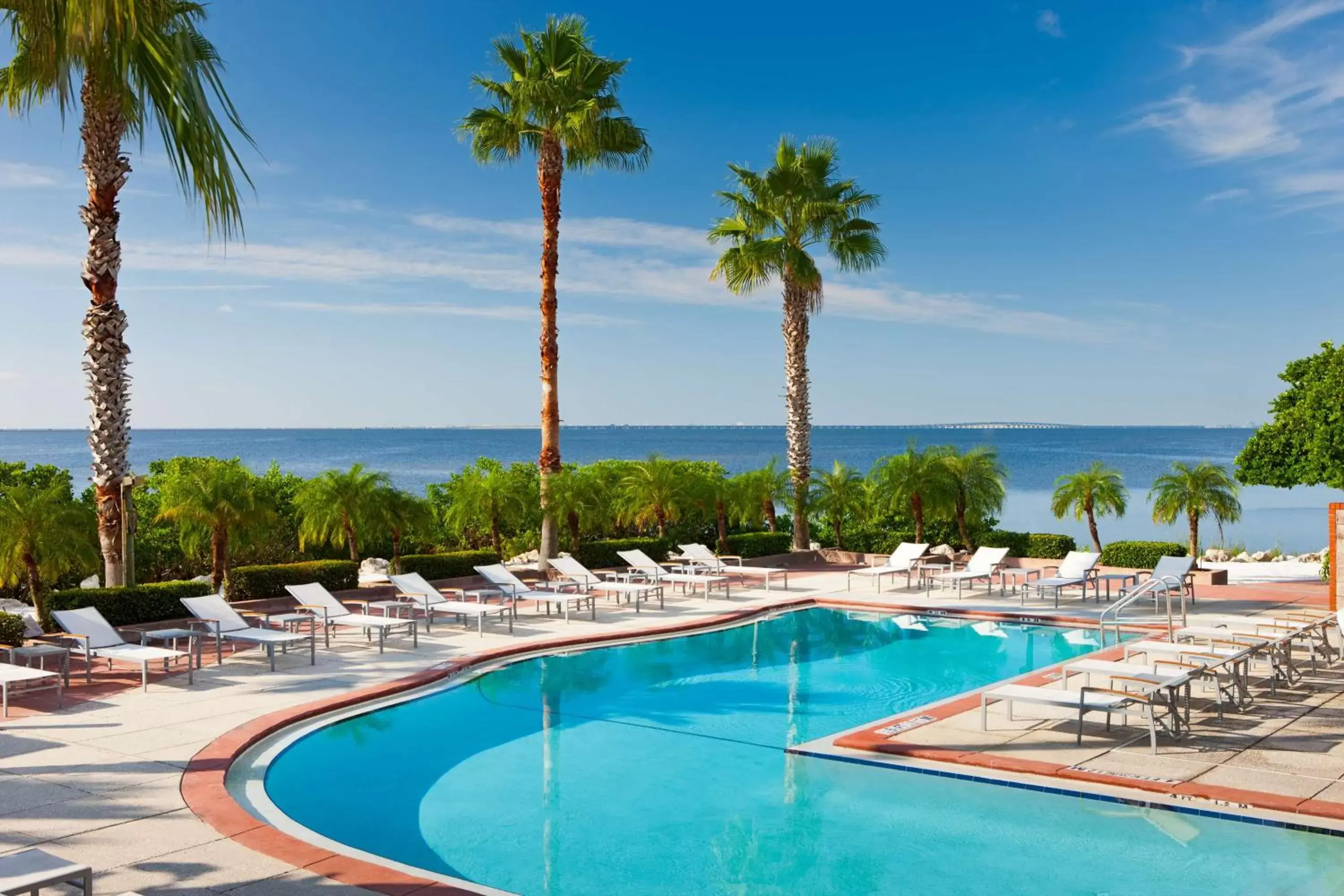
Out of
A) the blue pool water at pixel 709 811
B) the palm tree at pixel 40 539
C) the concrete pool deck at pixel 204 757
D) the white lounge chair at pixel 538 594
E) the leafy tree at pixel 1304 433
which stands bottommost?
the blue pool water at pixel 709 811

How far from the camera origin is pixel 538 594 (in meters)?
17.4

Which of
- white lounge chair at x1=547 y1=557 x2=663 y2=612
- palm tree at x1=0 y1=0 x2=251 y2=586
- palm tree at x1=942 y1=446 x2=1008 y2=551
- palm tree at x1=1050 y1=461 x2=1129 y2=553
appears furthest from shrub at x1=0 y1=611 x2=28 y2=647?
palm tree at x1=1050 y1=461 x2=1129 y2=553

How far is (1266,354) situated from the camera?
63688mm

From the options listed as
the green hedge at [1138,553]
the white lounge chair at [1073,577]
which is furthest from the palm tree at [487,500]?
the green hedge at [1138,553]

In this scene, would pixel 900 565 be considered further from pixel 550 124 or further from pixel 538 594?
pixel 550 124

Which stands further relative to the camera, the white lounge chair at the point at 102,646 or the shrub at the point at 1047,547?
the shrub at the point at 1047,547

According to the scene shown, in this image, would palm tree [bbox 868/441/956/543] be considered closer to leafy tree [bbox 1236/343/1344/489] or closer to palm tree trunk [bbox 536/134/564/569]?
leafy tree [bbox 1236/343/1344/489]

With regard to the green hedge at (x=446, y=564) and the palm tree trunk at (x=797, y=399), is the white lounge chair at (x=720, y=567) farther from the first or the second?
the green hedge at (x=446, y=564)

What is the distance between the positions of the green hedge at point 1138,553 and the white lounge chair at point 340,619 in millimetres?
14040

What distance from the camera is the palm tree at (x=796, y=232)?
24500mm

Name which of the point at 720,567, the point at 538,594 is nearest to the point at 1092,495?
the point at 720,567

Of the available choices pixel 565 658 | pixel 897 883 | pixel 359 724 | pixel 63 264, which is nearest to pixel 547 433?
pixel 565 658

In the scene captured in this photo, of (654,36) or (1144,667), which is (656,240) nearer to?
(654,36)

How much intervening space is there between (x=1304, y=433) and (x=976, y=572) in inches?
226
